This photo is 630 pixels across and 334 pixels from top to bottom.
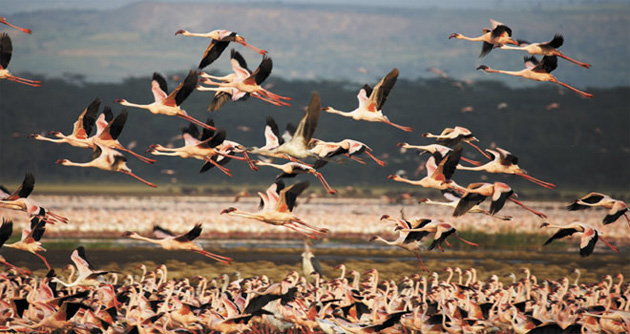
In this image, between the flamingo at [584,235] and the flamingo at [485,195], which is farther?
the flamingo at [584,235]

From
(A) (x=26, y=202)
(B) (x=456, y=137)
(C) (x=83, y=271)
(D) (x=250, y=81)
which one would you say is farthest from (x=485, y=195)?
(C) (x=83, y=271)

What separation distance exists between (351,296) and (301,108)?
4016 inches

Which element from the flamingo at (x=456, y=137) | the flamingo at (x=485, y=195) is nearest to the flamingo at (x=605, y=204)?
the flamingo at (x=485, y=195)

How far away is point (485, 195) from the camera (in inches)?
489

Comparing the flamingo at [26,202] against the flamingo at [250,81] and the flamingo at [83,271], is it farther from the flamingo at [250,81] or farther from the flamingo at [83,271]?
the flamingo at [250,81]

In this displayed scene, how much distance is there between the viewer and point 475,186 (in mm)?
12516

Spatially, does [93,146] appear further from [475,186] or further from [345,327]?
[475,186]

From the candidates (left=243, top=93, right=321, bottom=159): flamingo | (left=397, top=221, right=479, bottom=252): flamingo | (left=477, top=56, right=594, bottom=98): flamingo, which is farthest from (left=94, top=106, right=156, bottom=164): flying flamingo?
(left=477, top=56, right=594, bottom=98): flamingo

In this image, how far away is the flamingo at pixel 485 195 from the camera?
12031mm

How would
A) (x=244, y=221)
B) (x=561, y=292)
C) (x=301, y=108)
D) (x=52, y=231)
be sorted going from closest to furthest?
(x=561, y=292) → (x=52, y=231) → (x=244, y=221) → (x=301, y=108)

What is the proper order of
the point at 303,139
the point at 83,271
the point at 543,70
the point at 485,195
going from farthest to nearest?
the point at 83,271, the point at 543,70, the point at 485,195, the point at 303,139

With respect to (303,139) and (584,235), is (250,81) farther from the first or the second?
(584,235)

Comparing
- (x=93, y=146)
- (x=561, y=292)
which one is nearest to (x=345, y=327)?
(x=93, y=146)

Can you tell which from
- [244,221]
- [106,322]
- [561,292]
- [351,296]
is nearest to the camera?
[106,322]
